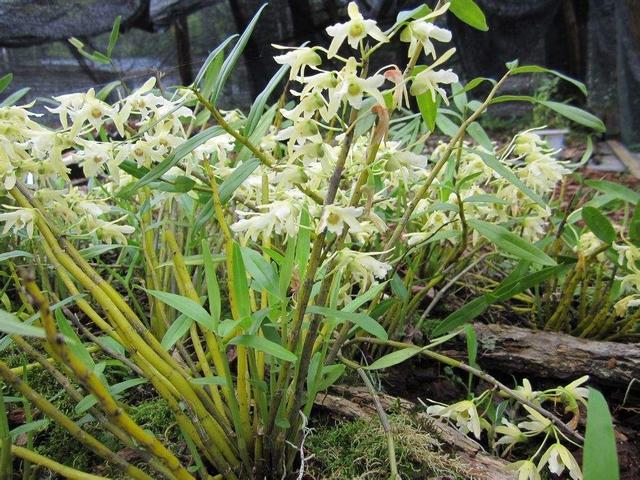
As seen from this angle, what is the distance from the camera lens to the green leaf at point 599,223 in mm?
813

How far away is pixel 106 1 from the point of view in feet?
10.3

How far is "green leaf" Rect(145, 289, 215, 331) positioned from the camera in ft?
Result: 1.79

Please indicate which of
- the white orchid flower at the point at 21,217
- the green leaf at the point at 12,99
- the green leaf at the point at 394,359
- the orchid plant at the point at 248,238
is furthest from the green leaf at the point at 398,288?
the green leaf at the point at 12,99

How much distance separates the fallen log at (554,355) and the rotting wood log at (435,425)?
0.80ft

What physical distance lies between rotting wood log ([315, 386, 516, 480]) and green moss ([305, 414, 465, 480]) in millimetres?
16

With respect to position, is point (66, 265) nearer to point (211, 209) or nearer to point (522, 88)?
point (211, 209)

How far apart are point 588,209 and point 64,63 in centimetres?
343

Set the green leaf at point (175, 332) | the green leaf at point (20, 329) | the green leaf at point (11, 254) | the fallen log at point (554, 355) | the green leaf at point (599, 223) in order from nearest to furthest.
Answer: the green leaf at point (20, 329) < the green leaf at point (175, 332) < the green leaf at point (11, 254) < the green leaf at point (599, 223) < the fallen log at point (554, 355)

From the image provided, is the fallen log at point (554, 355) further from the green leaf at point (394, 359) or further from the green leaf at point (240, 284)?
the green leaf at point (240, 284)

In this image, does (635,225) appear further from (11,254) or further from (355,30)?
(11,254)

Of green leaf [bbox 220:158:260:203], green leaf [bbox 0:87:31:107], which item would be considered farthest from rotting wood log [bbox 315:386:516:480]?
green leaf [bbox 0:87:31:107]

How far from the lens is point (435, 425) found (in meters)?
0.75

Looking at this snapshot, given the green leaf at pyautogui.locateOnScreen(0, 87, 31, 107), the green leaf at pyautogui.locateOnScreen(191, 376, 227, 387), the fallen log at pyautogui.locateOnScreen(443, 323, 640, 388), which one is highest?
the green leaf at pyautogui.locateOnScreen(0, 87, 31, 107)

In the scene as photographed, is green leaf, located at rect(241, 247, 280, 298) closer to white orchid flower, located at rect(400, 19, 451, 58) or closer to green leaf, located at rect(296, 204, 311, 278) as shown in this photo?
green leaf, located at rect(296, 204, 311, 278)
